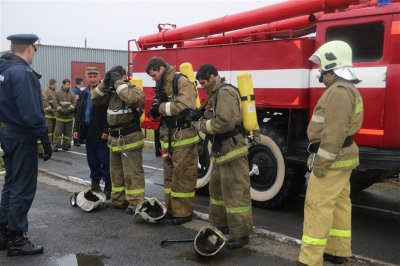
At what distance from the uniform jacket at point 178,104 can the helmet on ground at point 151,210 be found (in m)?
0.77

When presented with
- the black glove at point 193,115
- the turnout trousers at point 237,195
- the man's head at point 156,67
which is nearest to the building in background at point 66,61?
the man's head at point 156,67

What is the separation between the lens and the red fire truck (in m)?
4.93

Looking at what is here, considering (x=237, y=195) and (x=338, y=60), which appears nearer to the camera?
(x=338, y=60)

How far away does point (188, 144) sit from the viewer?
5402 millimetres

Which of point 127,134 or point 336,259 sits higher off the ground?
point 127,134

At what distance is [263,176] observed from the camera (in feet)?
20.5

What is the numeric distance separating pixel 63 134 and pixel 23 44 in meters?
8.50

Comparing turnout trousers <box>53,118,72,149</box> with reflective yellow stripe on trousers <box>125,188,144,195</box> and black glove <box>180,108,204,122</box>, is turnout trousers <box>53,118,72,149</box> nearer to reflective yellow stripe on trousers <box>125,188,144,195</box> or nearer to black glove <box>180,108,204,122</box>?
reflective yellow stripe on trousers <box>125,188,144,195</box>

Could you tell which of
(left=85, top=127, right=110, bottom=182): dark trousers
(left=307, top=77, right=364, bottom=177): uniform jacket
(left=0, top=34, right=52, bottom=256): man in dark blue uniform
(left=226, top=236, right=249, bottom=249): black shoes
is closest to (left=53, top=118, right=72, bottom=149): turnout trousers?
(left=85, top=127, right=110, bottom=182): dark trousers

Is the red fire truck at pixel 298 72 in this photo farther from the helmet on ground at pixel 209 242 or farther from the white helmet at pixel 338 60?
the helmet on ground at pixel 209 242

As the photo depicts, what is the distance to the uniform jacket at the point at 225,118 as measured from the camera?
14.7 ft

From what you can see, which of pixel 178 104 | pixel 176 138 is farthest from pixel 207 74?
pixel 176 138

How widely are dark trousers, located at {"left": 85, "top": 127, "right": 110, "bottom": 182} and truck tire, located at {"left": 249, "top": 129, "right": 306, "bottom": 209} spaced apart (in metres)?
2.16

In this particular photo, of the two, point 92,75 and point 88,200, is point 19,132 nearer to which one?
point 88,200
